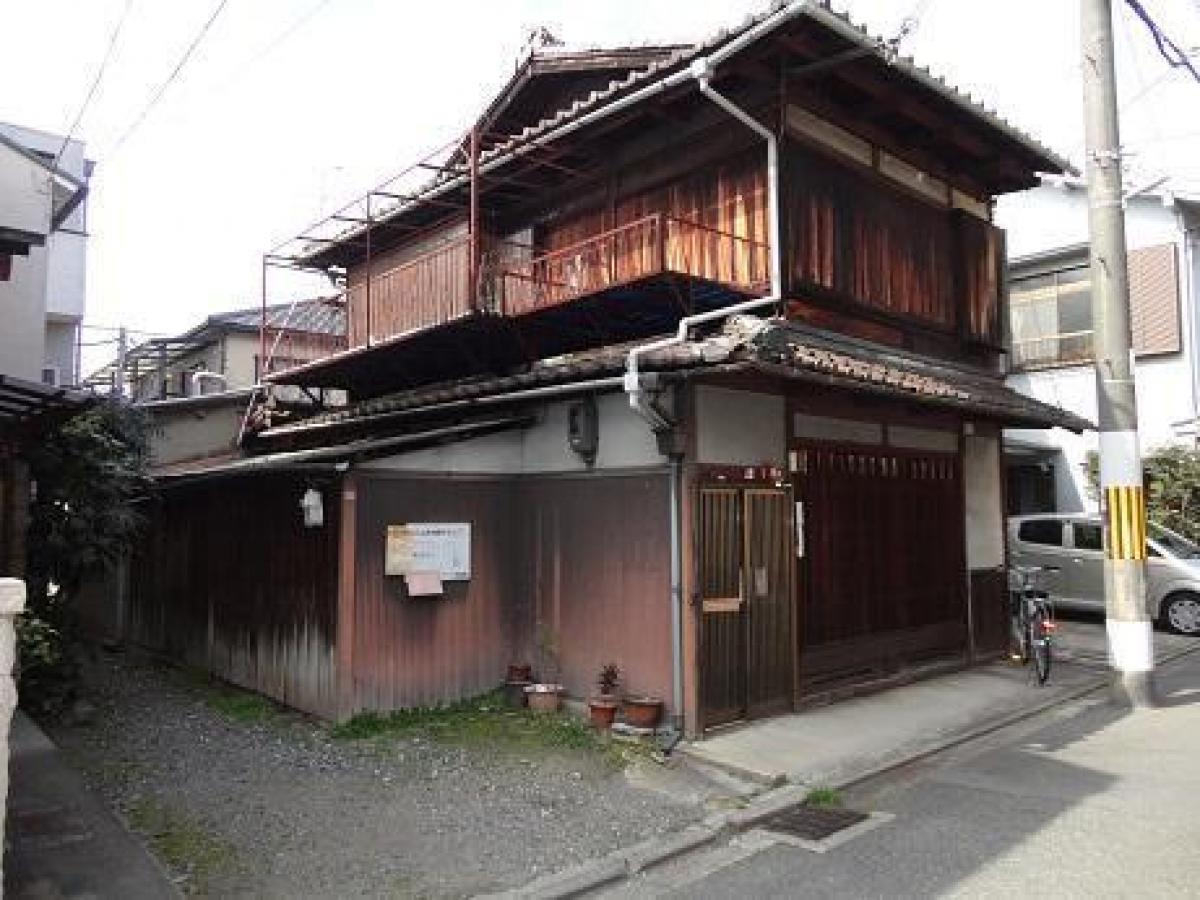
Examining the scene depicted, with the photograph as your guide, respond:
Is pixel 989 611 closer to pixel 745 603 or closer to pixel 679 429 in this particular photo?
pixel 745 603

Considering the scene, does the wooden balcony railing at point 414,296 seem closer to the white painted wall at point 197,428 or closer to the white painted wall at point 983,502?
the white painted wall at point 197,428

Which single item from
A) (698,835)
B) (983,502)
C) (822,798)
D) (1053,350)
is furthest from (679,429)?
(1053,350)

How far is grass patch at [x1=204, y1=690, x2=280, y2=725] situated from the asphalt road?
225 inches

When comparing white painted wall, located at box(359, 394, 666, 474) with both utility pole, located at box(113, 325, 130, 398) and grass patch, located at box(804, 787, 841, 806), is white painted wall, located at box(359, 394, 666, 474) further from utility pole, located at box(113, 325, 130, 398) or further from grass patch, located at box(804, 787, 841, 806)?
utility pole, located at box(113, 325, 130, 398)

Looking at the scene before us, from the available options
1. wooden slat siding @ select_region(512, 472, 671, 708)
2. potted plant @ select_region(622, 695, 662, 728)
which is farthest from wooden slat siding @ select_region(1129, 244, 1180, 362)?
potted plant @ select_region(622, 695, 662, 728)

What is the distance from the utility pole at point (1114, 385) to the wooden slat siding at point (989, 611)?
211 cm

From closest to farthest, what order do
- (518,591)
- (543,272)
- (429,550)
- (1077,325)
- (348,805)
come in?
1. (348,805)
2. (429,550)
3. (518,591)
4. (543,272)
5. (1077,325)

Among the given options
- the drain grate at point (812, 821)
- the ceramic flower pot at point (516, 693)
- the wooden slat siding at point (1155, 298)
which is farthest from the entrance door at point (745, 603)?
the wooden slat siding at point (1155, 298)

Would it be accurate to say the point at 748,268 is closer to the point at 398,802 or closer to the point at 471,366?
the point at 471,366

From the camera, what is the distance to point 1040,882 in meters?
5.37

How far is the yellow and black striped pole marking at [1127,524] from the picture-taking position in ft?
34.4

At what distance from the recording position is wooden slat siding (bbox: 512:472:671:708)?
8969 millimetres

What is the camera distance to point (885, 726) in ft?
30.2

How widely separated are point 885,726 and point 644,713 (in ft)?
8.43
